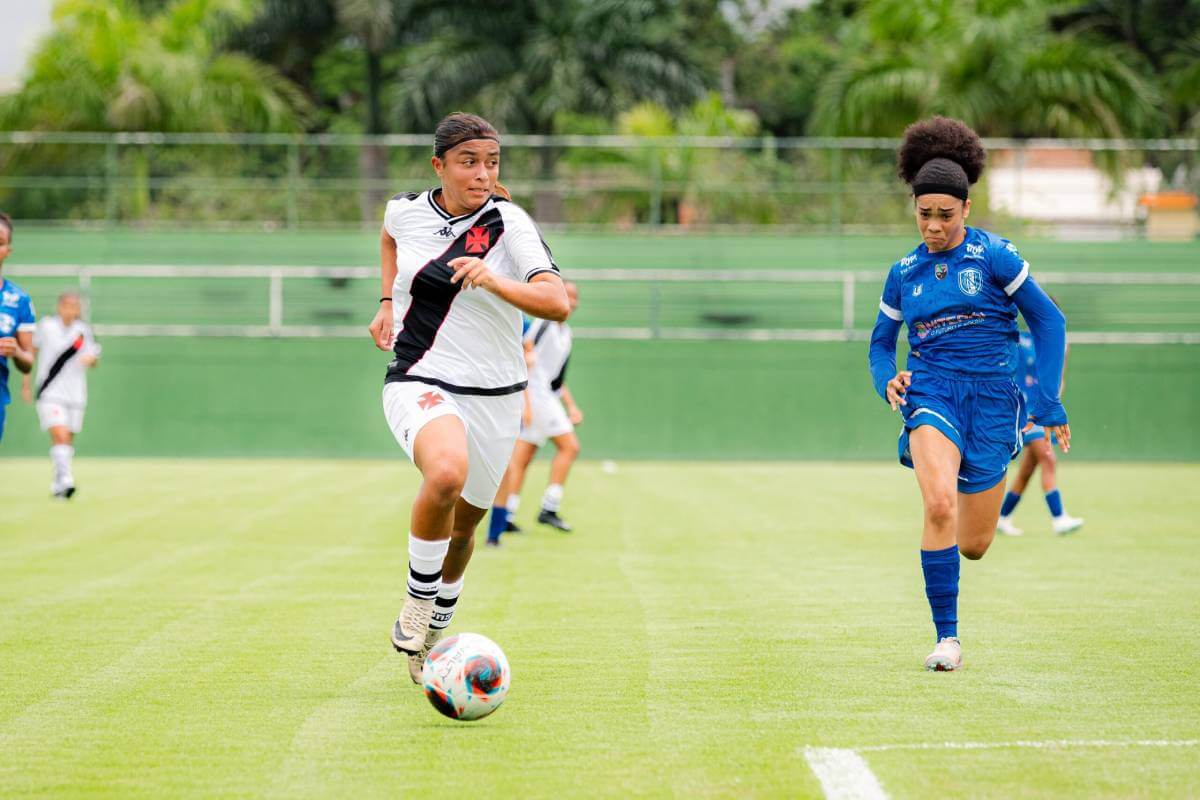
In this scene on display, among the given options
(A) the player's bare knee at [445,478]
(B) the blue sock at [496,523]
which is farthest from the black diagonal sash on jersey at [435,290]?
(B) the blue sock at [496,523]

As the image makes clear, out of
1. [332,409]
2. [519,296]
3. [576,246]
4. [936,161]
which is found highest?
[936,161]

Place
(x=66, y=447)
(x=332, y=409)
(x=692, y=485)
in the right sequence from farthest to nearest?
1. (x=332, y=409)
2. (x=692, y=485)
3. (x=66, y=447)

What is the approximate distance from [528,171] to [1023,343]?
17422 millimetres

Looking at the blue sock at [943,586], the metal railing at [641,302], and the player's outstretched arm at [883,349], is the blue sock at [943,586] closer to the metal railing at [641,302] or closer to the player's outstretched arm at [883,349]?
the player's outstretched arm at [883,349]

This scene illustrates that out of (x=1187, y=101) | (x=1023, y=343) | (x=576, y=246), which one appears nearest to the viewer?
(x=1023, y=343)

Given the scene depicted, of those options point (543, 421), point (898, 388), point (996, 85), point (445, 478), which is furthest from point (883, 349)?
point (996, 85)

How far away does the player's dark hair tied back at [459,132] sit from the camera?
261 inches

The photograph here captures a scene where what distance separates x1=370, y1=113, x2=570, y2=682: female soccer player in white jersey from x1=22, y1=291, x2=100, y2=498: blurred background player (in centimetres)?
1198

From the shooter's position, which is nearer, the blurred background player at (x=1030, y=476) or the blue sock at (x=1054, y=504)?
the blurred background player at (x=1030, y=476)

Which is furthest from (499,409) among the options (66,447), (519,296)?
(66,447)

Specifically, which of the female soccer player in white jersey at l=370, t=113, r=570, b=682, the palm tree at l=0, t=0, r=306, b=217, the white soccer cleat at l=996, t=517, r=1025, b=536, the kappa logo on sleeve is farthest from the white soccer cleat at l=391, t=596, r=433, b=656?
the palm tree at l=0, t=0, r=306, b=217

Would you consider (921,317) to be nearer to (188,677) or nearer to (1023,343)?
(188,677)

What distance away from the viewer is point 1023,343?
1427 centimetres

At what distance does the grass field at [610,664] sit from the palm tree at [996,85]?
63.0ft
